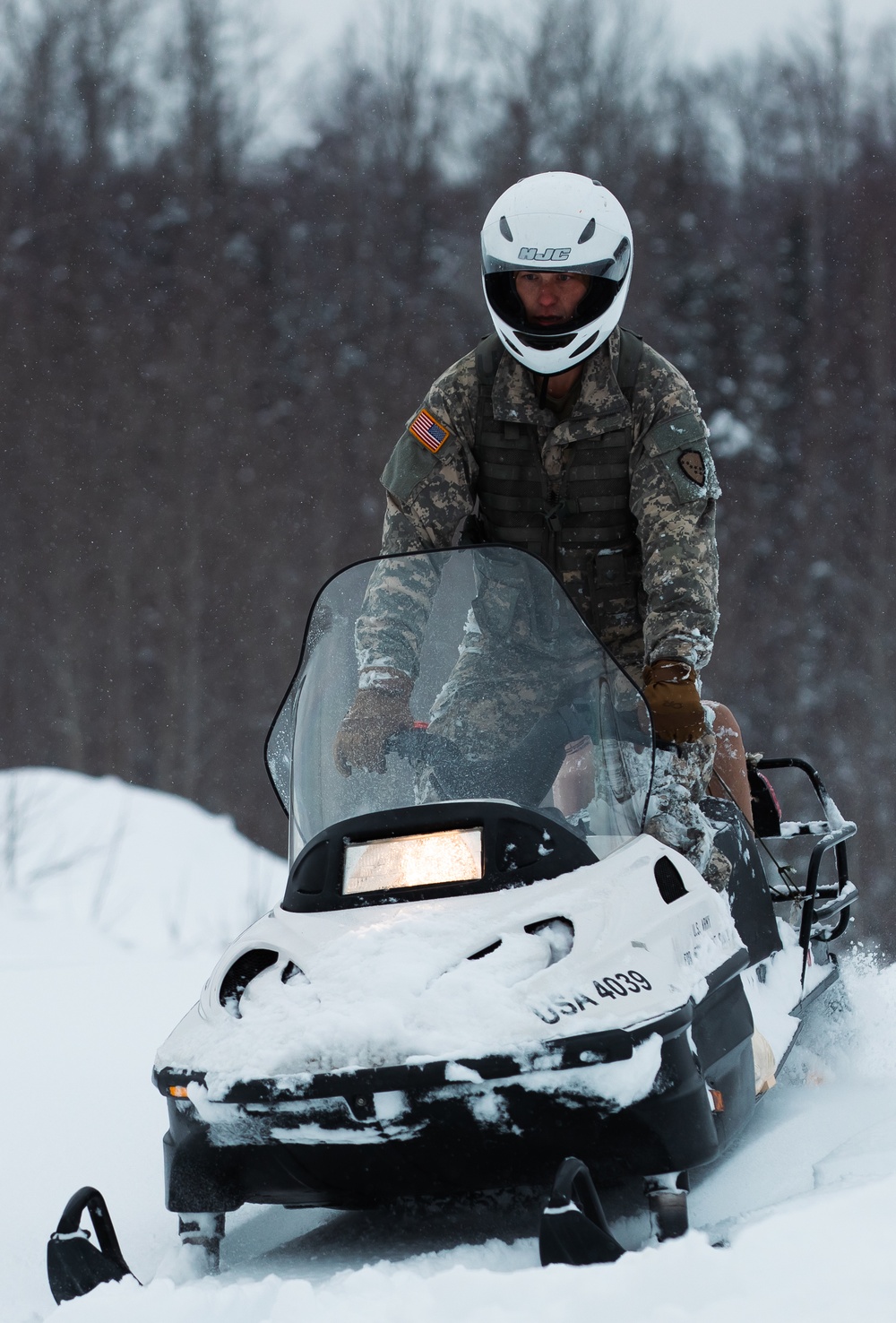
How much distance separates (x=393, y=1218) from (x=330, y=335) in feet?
53.2

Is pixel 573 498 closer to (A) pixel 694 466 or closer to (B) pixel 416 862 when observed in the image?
(A) pixel 694 466

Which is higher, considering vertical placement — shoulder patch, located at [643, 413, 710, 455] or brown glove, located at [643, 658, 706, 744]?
shoulder patch, located at [643, 413, 710, 455]

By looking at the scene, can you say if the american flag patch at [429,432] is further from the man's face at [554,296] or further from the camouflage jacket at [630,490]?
the man's face at [554,296]

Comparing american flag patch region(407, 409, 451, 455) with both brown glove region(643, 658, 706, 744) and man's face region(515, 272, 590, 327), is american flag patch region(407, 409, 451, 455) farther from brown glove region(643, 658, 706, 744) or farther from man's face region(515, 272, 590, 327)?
brown glove region(643, 658, 706, 744)

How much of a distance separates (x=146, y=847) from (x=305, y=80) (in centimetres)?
1132

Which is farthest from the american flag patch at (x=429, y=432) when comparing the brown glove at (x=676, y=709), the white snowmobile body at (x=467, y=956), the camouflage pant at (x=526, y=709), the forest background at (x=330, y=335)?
the forest background at (x=330, y=335)

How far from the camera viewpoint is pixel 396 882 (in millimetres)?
2230

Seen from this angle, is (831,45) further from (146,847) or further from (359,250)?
(146,847)

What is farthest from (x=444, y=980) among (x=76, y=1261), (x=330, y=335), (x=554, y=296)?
(x=330, y=335)

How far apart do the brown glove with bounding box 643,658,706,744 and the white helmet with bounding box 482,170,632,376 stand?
0.74m

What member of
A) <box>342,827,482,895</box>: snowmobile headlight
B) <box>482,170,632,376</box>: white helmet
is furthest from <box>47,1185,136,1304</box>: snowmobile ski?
<box>482,170,632,376</box>: white helmet

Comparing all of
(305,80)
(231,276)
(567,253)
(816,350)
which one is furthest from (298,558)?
(567,253)

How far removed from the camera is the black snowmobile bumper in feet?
6.30

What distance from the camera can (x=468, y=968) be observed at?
2004mm
